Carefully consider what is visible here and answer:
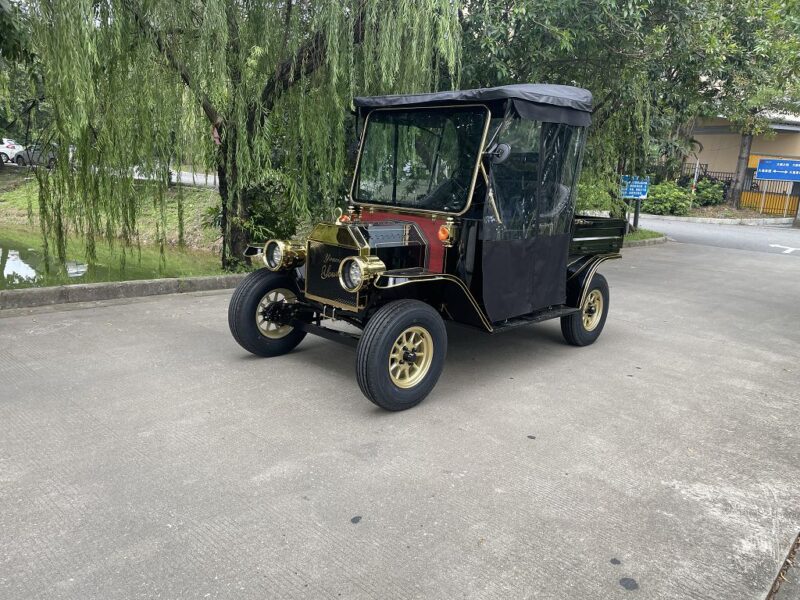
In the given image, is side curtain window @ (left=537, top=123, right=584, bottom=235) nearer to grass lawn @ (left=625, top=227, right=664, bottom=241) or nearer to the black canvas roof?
the black canvas roof

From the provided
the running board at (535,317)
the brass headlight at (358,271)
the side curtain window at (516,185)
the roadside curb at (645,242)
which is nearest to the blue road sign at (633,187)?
the roadside curb at (645,242)

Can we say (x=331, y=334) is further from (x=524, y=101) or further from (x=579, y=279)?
(x=579, y=279)

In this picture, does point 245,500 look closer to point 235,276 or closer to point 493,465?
point 493,465

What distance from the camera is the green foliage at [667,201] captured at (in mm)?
25938

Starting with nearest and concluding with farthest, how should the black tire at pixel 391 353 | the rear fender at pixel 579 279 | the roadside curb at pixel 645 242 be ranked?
the black tire at pixel 391 353 < the rear fender at pixel 579 279 < the roadside curb at pixel 645 242

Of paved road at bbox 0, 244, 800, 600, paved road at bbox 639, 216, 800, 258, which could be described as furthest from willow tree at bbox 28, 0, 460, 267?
paved road at bbox 639, 216, 800, 258

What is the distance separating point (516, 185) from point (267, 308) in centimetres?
237

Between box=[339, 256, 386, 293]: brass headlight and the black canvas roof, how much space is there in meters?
1.49

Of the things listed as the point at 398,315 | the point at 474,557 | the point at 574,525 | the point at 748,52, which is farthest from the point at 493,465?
the point at 748,52

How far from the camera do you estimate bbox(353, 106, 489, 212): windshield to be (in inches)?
203

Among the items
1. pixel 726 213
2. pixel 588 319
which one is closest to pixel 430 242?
pixel 588 319

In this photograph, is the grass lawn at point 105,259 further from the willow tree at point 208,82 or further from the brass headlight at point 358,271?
the brass headlight at point 358,271

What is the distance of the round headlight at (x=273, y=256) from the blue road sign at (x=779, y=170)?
25616 millimetres

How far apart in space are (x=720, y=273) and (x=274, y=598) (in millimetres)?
11664
